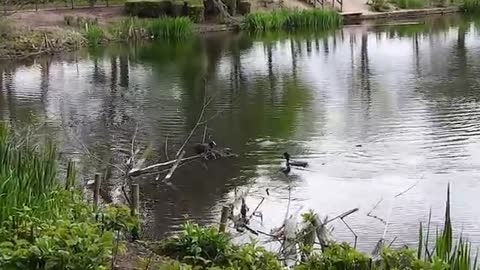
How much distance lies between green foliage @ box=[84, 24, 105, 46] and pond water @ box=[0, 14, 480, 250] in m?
1.29

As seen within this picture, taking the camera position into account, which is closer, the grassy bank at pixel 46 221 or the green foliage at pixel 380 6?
the grassy bank at pixel 46 221

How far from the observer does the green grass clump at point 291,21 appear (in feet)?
101

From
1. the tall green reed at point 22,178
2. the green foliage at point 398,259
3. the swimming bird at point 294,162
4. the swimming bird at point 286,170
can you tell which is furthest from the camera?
the swimming bird at point 294,162

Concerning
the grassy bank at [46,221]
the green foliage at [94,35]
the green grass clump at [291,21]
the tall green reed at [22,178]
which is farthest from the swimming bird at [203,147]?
the green grass clump at [291,21]

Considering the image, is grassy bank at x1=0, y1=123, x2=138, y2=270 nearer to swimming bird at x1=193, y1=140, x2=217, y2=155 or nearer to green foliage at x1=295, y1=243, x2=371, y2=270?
green foliage at x1=295, y1=243, x2=371, y2=270

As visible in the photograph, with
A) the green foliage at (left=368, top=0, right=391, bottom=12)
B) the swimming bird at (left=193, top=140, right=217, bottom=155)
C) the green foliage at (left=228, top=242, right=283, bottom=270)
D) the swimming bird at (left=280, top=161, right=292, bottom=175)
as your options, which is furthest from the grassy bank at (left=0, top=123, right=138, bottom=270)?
the green foliage at (left=368, top=0, right=391, bottom=12)

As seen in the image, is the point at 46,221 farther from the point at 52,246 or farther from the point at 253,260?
the point at 253,260

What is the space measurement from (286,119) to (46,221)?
8.97 meters

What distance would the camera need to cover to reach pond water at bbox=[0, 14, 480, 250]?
9.41m

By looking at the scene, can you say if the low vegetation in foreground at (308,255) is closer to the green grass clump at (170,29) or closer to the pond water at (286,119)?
the pond water at (286,119)

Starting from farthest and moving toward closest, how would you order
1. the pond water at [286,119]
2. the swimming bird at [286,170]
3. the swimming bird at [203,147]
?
the swimming bird at [203,147]
the swimming bird at [286,170]
the pond water at [286,119]

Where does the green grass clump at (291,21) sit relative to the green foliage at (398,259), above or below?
above

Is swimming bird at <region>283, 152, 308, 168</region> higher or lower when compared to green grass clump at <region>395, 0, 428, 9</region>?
lower

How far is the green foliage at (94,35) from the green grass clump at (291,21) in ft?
19.5
